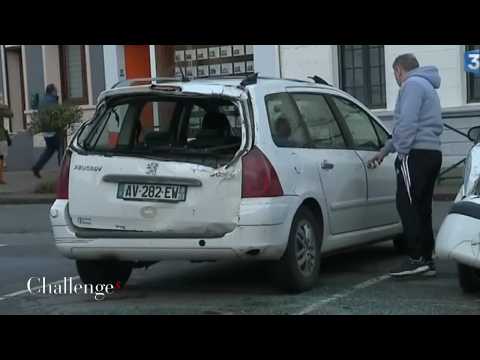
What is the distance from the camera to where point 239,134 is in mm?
7551

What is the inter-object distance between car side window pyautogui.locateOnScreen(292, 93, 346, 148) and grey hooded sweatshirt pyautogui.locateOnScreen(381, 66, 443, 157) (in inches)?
22.1

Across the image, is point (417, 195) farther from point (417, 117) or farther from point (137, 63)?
point (137, 63)

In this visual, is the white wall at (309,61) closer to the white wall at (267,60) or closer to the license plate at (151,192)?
the white wall at (267,60)

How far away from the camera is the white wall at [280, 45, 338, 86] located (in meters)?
17.2

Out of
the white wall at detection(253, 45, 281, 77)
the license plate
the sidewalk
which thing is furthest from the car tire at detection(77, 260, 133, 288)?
the white wall at detection(253, 45, 281, 77)

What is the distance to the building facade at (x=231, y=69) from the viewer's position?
52.5 feet

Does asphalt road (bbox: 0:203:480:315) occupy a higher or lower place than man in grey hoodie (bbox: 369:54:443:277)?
lower

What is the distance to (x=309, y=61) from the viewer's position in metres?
17.5

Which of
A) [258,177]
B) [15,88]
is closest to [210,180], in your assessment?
[258,177]

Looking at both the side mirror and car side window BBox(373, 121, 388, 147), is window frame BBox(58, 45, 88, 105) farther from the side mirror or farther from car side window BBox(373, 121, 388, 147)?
the side mirror

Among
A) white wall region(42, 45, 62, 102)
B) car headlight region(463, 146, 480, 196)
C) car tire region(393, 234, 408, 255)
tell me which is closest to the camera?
car headlight region(463, 146, 480, 196)

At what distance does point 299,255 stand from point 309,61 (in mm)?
10839
